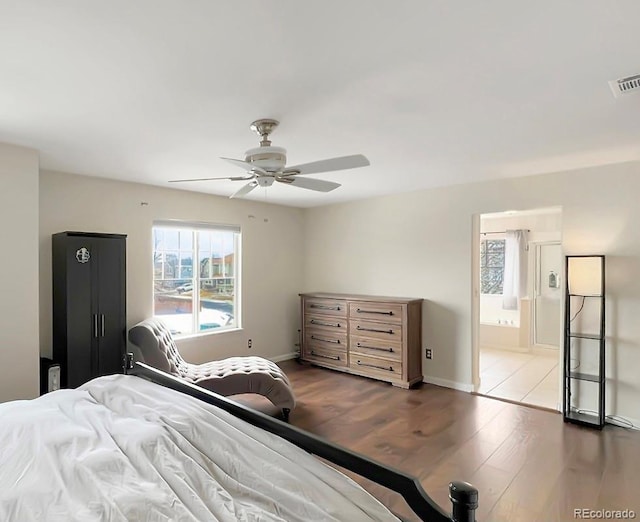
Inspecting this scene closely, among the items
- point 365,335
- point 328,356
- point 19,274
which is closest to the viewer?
point 19,274

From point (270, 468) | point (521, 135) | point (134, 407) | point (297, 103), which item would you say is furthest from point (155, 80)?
point (521, 135)

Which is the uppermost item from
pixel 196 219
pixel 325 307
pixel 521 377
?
pixel 196 219

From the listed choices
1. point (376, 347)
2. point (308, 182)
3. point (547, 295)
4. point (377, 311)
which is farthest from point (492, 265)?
point (308, 182)

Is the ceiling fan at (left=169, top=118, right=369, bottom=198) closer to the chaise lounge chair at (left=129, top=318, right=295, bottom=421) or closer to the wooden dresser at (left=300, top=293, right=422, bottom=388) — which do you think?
the chaise lounge chair at (left=129, top=318, right=295, bottom=421)

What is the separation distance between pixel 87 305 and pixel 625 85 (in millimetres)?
4171

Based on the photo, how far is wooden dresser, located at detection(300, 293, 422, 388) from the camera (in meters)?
4.66

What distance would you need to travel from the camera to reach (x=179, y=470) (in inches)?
55.0

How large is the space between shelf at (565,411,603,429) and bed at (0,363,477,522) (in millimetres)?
3174

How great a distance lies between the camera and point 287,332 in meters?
6.03

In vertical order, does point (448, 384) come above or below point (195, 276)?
below

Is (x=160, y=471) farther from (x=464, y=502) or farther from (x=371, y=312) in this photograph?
(x=371, y=312)

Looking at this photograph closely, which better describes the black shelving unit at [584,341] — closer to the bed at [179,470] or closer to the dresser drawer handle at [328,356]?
the dresser drawer handle at [328,356]

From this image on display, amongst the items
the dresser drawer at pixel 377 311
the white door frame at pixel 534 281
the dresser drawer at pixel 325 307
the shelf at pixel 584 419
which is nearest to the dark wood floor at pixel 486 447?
the shelf at pixel 584 419

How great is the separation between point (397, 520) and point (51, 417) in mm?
1597
